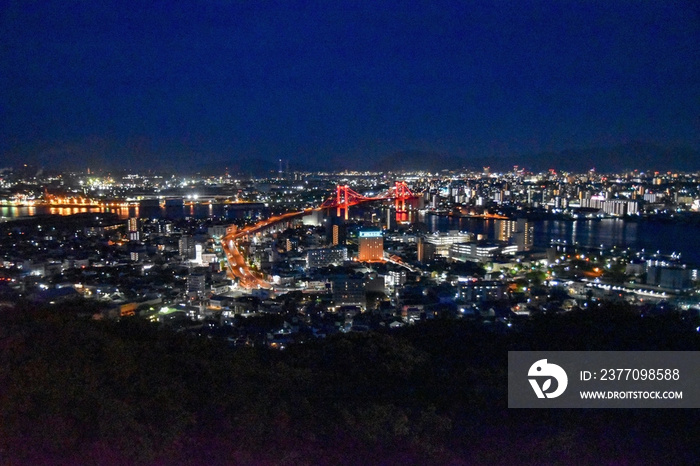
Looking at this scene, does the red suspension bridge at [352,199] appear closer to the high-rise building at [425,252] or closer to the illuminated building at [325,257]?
the high-rise building at [425,252]

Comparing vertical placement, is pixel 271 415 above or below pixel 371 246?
above

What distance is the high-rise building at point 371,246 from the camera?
8453 millimetres

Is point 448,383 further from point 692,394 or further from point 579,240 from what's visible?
point 579,240

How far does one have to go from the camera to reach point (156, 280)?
6.14m

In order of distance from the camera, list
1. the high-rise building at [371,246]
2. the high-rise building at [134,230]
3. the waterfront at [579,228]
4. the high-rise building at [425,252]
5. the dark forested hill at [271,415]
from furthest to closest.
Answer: the high-rise building at [134,230], the waterfront at [579,228], the high-rise building at [371,246], the high-rise building at [425,252], the dark forested hill at [271,415]

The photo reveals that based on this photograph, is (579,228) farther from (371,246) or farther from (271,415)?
(271,415)

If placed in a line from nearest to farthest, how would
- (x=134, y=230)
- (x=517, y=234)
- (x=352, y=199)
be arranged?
(x=517, y=234) < (x=134, y=230) < (x=352, y=199)

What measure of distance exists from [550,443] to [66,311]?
2036mm

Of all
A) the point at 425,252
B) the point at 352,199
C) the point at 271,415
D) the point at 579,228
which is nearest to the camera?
the point at 271,415

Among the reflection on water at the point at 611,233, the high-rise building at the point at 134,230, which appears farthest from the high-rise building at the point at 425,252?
the high-rise building at the point at 134,230

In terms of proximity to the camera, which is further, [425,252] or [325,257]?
[425,252]

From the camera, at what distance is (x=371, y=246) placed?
8.52 metres

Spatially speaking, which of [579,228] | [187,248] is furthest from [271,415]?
[579,228]

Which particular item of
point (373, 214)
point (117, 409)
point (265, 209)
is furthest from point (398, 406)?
point (265, 209)
